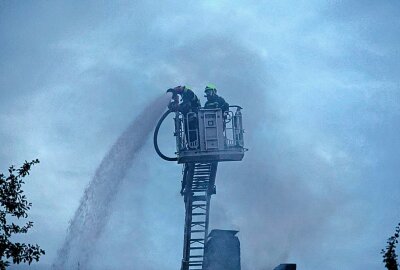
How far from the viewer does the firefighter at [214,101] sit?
22047mm

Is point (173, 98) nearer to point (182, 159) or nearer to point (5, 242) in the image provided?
point (182, 159)

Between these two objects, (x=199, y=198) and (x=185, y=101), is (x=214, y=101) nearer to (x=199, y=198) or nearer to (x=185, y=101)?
(x=185, y=101)

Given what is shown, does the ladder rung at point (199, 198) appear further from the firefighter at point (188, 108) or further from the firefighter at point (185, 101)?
the firefighter at point (185, 101)

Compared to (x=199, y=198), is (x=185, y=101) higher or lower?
higher

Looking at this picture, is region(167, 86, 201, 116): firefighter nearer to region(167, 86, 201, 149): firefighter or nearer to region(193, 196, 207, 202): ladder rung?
region(167, 86, 201, 149): firefighter

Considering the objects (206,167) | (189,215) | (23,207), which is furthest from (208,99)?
(23,207)

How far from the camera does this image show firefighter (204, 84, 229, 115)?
72.3ft

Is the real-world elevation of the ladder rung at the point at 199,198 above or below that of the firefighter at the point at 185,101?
below

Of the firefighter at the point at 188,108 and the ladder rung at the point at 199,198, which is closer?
the firefighter at the point at 188,108

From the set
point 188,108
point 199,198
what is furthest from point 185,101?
point 199,198

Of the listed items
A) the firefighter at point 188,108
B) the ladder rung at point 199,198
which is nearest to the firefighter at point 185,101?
the firefighter at point 188,108

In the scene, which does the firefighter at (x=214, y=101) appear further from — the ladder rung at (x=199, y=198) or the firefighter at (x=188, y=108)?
the ladder rung at (x=199, y=198)

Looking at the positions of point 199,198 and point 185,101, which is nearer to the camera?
point 185,101

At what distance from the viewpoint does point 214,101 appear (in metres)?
22.2
